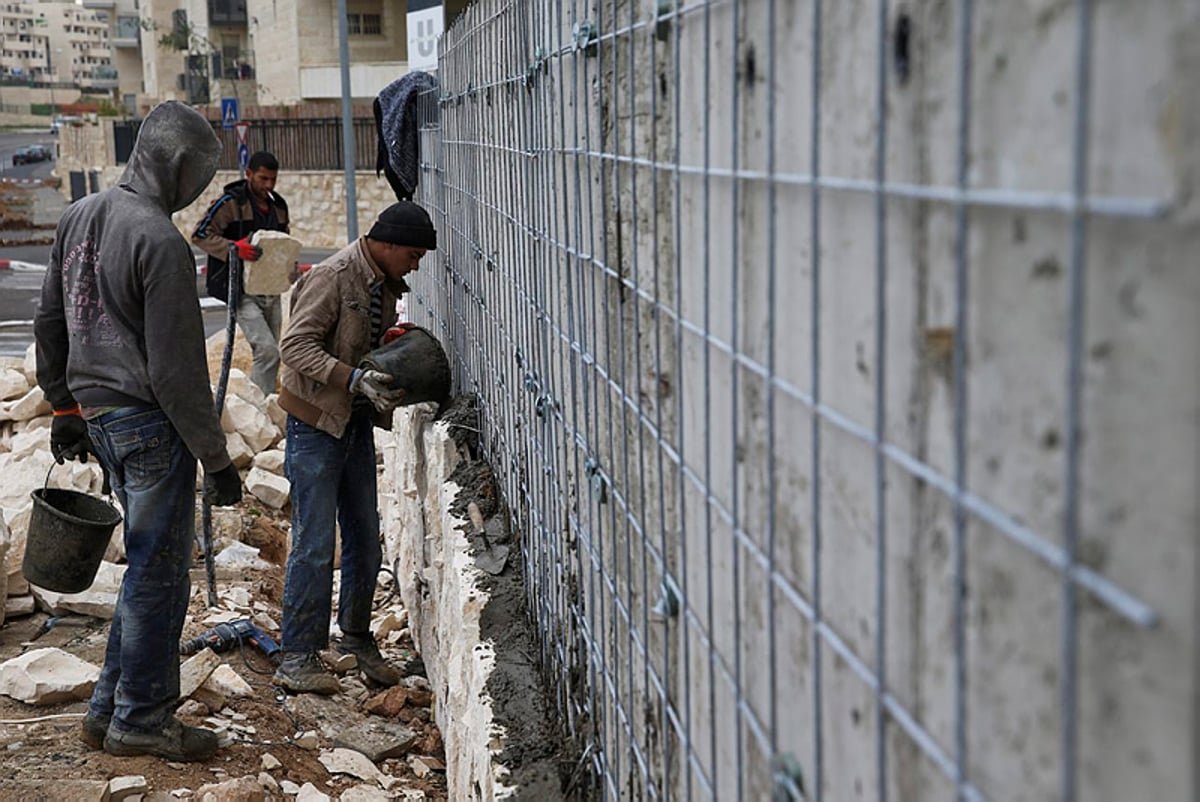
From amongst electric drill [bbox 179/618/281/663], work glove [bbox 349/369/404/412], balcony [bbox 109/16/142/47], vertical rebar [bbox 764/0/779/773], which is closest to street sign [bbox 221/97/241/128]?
electric drill [bbox 179/618/281/663]

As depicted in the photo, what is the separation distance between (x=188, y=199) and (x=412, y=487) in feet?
8.68

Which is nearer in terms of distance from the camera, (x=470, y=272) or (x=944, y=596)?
(x=944, y=596)

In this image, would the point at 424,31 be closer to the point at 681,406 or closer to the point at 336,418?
the point at 336,418

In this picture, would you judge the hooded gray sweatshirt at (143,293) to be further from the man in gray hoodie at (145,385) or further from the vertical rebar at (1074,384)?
the vertical rebar at (1074,384)

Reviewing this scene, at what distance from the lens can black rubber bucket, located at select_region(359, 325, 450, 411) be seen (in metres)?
5.66

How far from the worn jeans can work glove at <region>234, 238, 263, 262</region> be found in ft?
2.89

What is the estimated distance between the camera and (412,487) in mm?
7273

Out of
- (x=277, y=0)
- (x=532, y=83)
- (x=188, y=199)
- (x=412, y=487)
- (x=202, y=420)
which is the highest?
(x=277, y=0)

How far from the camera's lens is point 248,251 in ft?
29.5

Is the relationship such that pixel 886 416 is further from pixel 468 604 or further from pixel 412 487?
pixel 412 487

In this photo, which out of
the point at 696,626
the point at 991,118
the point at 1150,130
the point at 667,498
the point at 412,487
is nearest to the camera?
the point at 1150,130

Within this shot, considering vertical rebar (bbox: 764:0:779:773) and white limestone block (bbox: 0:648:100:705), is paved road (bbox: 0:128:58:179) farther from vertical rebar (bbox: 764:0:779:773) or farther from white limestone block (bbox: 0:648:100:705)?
vertical rebar (bbox: 764:0:779:773)

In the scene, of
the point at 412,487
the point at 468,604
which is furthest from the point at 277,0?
the point at 468,604

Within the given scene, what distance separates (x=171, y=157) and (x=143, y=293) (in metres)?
0.58
